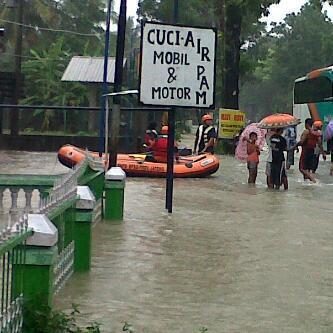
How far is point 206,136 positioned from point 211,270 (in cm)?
1386

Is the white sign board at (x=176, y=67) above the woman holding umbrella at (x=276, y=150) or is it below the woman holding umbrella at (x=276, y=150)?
above

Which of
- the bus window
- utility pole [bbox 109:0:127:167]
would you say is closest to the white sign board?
utility pole [bbox 109:0:127:167]

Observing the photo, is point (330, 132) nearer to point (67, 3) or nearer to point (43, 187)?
point (43, 187)

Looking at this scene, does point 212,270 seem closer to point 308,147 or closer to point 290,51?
point 308,147

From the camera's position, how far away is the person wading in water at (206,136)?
2252 centimetres

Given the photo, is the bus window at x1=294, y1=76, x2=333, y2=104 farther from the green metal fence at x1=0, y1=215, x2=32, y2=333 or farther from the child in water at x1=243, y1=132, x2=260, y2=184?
the green metal fence at x1=0, y1=215, x2=32, y2=333

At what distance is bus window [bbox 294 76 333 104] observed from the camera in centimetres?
3495

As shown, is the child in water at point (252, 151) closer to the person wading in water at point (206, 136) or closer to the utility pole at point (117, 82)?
the person wading in water at point (206, 136)

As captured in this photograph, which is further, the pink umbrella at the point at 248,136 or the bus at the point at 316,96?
the bus at the point at 316,96

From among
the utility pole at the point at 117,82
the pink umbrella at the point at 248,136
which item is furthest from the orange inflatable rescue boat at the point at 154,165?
the utility pole at the point at 117,82

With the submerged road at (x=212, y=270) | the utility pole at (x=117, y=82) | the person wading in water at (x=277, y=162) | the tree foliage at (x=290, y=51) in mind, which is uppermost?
the tree foliage at (x=290, y=51)

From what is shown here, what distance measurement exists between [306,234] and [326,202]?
523 cm

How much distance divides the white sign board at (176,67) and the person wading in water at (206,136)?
8517 millimetres

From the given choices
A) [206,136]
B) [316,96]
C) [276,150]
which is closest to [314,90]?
[316,96]
